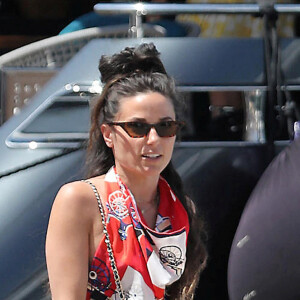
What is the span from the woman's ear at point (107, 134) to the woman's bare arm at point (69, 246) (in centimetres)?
25

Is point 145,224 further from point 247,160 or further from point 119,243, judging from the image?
point 247,160

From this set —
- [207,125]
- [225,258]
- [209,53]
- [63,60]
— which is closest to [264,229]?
[225,258]

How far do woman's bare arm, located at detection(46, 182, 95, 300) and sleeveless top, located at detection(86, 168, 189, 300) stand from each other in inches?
2.4

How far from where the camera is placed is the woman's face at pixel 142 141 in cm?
237

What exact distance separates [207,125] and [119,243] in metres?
1.08

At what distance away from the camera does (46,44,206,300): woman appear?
7.33 ft

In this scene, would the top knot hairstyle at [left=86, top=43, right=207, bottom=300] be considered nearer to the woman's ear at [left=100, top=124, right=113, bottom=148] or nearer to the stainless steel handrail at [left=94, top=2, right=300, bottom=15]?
the woman's ear at [left=100, top=124, right=113, bottom=148]

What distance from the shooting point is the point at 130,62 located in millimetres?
2477

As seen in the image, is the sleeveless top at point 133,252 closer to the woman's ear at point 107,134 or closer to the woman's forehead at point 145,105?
the woman's ear at point 107,134

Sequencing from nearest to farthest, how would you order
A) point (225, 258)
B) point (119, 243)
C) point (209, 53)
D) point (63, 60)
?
1. point (119, 243)
2. point (225, 258)
3. point (209, 53)
4. point (63, 60)

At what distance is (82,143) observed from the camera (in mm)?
3139

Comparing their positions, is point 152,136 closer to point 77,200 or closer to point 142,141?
point 142,141

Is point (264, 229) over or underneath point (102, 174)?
underneath

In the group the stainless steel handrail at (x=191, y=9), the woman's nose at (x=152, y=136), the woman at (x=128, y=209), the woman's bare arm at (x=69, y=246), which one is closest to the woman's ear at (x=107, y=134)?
the woman at (x=128, y=209)
